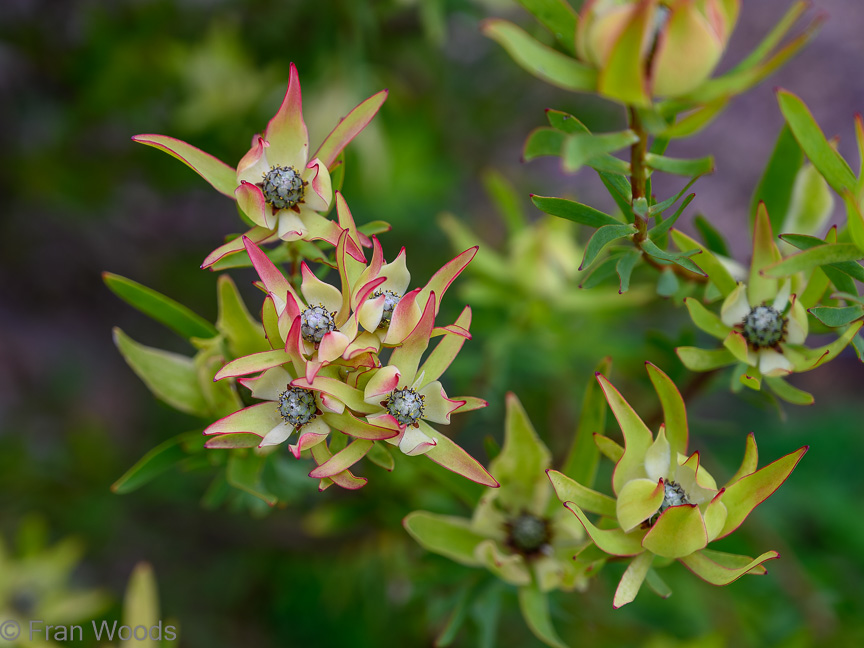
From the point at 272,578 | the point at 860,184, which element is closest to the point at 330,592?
the point at 272,578

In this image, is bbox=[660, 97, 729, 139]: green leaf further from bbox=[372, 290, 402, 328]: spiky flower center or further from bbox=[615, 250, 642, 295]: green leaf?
bbox=[372, 290, 402, 328]: spiky flower center

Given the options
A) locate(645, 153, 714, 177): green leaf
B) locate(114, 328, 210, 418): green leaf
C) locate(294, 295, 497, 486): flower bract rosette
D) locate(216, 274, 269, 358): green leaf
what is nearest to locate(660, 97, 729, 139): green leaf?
locate(645, 153, 714, 177): green leaf

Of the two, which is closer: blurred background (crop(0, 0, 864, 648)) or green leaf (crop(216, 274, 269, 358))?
green leaf (crop(216, 274, 269, 358))

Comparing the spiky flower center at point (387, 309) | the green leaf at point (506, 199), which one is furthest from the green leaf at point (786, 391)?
the green leaf at point (506, 199)

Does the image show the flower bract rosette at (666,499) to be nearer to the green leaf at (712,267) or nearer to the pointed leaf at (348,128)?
the green leaf at (712,267)

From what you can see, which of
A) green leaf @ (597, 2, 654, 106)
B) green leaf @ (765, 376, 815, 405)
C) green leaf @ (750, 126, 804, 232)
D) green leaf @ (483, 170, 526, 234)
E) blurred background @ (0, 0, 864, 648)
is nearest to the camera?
green leaf @ (597, 2, 654, 106)

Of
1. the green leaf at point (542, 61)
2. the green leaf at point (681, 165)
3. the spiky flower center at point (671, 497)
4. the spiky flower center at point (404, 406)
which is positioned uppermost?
the green leaf at point (542, 61)
